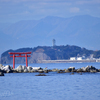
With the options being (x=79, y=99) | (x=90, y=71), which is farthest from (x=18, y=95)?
(x=90, y=71)

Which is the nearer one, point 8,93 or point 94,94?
point 94,94

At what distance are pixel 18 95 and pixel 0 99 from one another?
265 cm

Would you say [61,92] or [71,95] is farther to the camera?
[61,92]

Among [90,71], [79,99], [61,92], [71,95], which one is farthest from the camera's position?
[90,71]

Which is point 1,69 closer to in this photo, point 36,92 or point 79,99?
point 36,92

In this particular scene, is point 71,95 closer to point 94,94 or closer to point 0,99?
point 94,94

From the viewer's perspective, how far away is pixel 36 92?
99.5ft

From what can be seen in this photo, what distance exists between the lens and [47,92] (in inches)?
1189

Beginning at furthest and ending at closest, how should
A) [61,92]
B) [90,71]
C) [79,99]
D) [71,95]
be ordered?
[90,71] → [61,92] → [71,95] → [79,99]

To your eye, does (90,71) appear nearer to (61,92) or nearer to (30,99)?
(61,92)

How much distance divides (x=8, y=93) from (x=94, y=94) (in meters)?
7.94

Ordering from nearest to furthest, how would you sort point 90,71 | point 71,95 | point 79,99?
point 79,99, point 71,95, point 90,71

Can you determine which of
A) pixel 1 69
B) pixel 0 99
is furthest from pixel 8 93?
pixel 1 69

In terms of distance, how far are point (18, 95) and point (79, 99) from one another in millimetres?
5903
